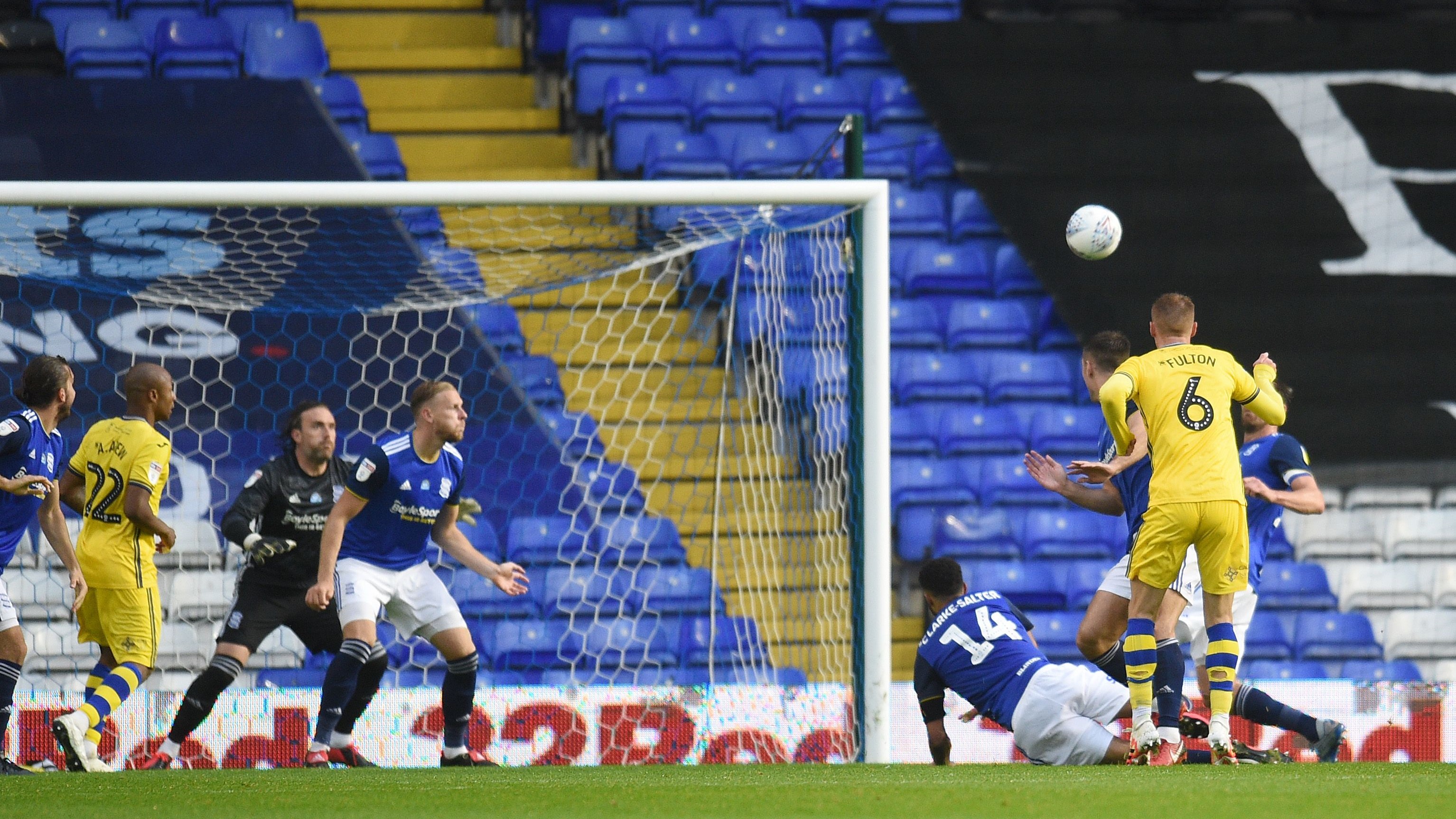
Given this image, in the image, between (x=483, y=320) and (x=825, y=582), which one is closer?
(x=825, y=582)

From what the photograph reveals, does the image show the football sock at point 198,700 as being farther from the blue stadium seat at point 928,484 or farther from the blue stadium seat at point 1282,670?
the blue stadium seat at point 1282,670

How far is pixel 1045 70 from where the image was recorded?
33.1ft

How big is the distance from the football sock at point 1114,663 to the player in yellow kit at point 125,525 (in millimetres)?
3591

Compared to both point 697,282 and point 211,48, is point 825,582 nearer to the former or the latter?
point 697,282

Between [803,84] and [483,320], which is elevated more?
[803,84]

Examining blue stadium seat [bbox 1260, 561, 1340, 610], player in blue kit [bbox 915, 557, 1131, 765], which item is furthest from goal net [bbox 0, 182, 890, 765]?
blue stadium seat [bbox 1260, 561, 1340, 610]

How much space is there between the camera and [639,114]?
1011 centimetres

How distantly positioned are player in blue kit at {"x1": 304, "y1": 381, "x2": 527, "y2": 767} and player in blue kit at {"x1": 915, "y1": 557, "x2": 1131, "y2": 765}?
63.3 inches

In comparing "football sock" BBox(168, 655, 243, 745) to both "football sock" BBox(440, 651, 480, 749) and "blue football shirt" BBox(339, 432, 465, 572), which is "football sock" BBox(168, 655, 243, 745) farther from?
"football sock" BBox(440, 651, 480, 749)

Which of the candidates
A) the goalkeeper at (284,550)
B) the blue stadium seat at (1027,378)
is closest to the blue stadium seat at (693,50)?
the blue stadium seat at (1027,378)

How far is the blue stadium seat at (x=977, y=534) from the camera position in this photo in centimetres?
878

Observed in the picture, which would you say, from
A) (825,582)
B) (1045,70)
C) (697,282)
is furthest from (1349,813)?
(1045,70)

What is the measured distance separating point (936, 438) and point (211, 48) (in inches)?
215

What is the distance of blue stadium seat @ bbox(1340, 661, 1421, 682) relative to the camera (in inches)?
338
